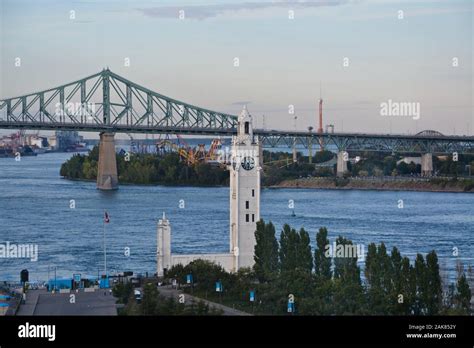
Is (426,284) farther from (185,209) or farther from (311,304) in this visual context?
(185,209)

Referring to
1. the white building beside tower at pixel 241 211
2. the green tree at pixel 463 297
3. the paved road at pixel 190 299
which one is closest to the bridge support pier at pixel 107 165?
the white building beside tower at pixel 241 211

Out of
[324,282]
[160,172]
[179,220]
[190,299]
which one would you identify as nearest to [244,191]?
[324,282]

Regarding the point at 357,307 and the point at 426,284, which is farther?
the point at 426,284

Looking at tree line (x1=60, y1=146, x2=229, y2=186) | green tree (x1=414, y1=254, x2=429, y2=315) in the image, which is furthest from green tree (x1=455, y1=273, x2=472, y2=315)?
tree line (x1=60, y1=146, x2=229, y2=186)

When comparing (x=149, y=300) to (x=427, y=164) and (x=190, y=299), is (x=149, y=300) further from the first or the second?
(x=427, y=164)

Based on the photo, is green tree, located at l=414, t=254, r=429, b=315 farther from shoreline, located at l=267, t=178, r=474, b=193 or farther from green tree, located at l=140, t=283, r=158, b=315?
shoreline, located at l=267, t=178, r=474, b=193
